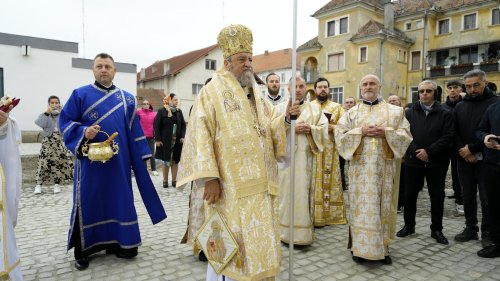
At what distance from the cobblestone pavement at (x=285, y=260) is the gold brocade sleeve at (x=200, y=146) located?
155cm

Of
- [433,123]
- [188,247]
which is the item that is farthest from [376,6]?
[188,247]

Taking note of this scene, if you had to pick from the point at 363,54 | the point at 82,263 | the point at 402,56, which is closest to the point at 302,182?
the point at 82,263

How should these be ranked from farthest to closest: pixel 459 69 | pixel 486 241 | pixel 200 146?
pixel 459 69 < pixel 486 241 < pixel 200 146

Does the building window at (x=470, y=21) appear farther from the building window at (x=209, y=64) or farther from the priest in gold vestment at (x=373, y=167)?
the priest in gold vestment at (x=373, y=167)

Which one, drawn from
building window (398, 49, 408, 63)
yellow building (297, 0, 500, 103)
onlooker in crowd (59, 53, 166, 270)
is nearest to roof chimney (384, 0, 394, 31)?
yellow building (297, 0, 500, 103)

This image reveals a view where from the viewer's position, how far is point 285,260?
4172 mm

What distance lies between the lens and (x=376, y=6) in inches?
1247

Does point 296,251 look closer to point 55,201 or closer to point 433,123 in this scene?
point 433,123

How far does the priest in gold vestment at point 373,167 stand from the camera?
158 inches

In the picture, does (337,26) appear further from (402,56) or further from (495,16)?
(495,16)

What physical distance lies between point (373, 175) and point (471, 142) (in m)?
1.89

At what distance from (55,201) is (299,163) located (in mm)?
5222

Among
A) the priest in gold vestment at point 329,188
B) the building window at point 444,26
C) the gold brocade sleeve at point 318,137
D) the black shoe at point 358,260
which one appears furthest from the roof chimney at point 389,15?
the black shoe at point 358,260

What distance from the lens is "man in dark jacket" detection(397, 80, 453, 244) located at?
186 inches
